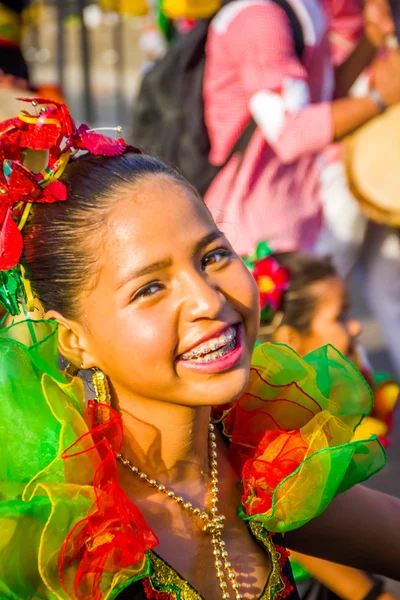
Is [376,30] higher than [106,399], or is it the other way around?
[106,399]

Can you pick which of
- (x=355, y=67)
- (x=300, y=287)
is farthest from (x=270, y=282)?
(x=355, y=67)

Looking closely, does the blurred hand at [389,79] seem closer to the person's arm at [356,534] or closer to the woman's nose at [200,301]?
the person's arm at [356,534]

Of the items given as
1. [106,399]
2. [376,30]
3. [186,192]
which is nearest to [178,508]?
[106,399]

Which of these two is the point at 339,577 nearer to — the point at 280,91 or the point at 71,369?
the point at 71,369

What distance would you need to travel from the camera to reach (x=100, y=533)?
158 cm

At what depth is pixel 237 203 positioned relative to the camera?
367 centimetres

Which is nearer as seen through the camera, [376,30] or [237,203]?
[237,203]

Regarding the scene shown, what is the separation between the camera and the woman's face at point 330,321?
3.45 m

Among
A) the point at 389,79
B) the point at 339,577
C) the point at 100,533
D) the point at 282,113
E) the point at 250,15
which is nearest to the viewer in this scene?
the point at 100,533

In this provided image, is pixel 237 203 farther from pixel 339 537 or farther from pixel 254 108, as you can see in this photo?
pixel 339 537

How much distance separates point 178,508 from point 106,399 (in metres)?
0.26

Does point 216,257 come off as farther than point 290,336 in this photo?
No

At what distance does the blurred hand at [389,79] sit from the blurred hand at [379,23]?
0.26 metres

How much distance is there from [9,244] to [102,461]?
0.45 m
